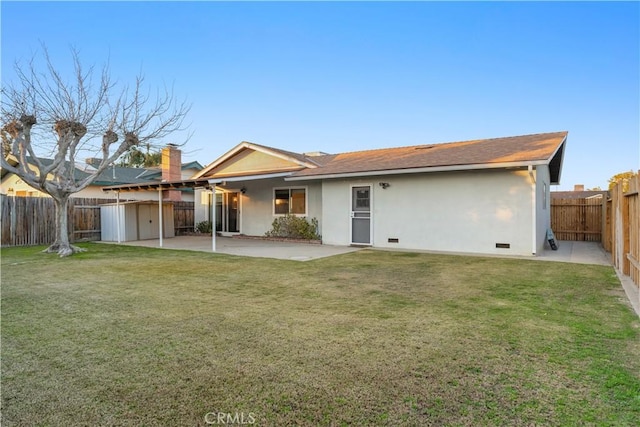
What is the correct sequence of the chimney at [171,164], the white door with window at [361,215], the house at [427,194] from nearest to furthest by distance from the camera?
the house at [427,194]
the white door with window at [361,215]
the chimney at [171,164]

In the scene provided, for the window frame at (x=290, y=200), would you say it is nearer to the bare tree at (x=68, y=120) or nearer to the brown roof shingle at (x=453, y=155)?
the brown roof shingle at (x=453, y=155)

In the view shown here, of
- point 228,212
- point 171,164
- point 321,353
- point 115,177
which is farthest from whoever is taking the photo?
point 115,177

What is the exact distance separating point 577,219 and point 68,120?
61.3 ft

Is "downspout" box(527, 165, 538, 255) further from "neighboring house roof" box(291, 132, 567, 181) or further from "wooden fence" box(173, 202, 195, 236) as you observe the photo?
"wooden fence" box(173, 202, 195, 236)

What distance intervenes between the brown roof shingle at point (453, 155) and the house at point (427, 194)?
0.10ft

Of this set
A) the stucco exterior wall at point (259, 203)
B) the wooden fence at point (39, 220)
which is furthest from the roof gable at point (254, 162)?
the wooden fence at point (39, 220)

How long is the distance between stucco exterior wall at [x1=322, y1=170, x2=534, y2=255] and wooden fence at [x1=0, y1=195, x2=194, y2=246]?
34.5 feet

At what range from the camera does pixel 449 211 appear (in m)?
10.8

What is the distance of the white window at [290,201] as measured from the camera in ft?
48.6

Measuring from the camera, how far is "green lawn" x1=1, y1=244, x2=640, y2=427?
7.60 ft

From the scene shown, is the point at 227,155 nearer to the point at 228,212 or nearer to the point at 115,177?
the point at 228,212

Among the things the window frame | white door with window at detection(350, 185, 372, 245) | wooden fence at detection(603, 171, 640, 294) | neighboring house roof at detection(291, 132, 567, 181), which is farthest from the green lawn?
the window frame

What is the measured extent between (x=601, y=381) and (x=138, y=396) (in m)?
3.31

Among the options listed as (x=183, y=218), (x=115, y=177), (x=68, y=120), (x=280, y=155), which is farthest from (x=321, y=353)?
(x=115, y=177)
